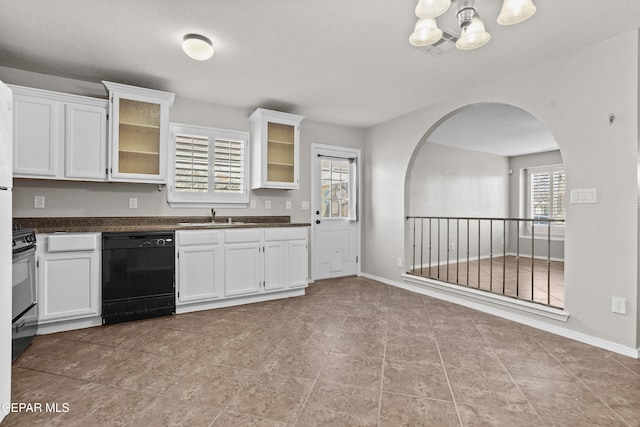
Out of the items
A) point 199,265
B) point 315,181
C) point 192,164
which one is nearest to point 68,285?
point 199,265

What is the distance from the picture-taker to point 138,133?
329 centimetres

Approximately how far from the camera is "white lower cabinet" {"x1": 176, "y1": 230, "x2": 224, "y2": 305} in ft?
10.7

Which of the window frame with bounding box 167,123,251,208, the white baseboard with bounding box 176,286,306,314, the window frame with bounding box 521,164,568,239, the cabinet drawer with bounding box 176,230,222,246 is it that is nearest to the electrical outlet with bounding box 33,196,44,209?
the window frame with bounding box 167,123,251,208

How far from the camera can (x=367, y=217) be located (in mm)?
5160

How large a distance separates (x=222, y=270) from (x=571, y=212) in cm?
344

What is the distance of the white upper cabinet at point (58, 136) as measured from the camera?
279 centimetres

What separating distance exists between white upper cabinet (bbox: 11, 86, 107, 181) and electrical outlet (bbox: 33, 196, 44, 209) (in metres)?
0.38

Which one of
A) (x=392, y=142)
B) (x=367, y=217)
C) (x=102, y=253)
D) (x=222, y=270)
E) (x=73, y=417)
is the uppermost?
(x=392, y=142)

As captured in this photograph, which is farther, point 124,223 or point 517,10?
point 124,223

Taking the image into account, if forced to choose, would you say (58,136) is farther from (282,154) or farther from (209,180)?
(282,154)

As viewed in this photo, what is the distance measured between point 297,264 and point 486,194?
527cm

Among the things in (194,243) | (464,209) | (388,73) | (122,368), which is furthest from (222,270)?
(464,209)

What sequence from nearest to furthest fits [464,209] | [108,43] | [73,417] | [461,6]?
[73,417] → [461,6] → [108,43] → [464,209]

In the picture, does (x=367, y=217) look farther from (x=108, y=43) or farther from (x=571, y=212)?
(x=108, y=43)
